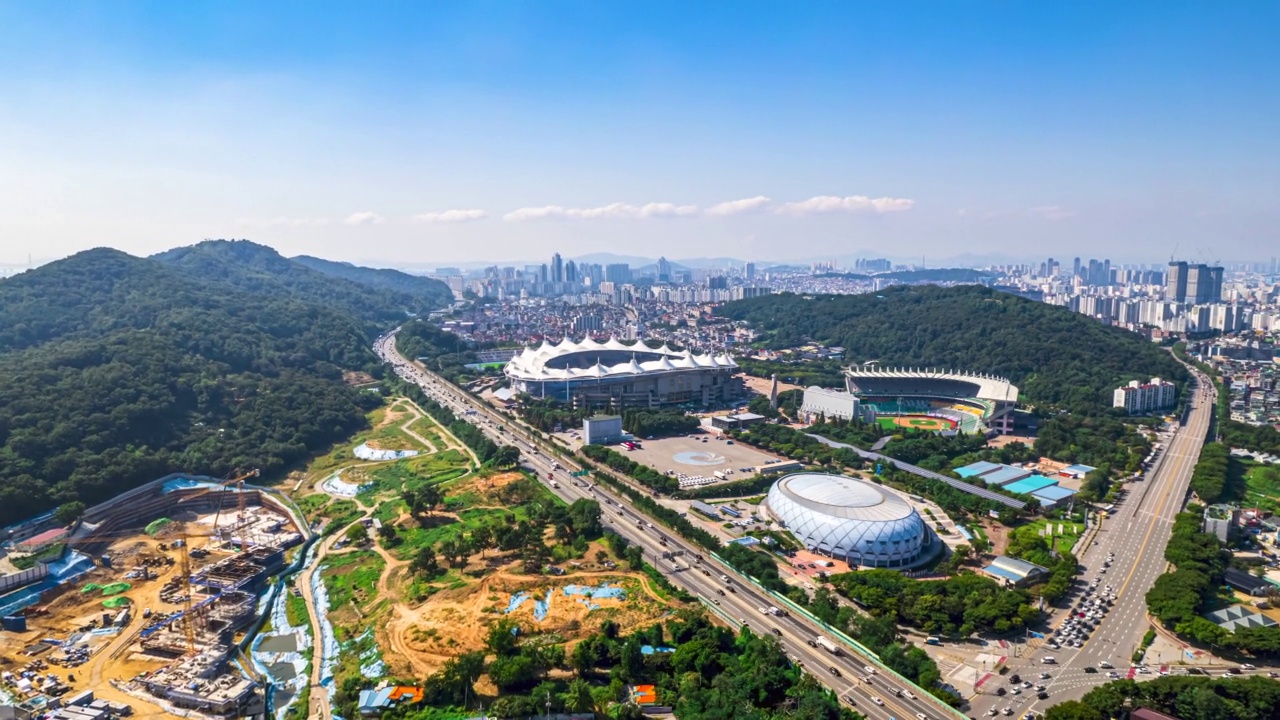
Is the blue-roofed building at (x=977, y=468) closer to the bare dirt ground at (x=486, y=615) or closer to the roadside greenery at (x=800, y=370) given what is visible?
the bare dirt ground at (x=486, y=615)

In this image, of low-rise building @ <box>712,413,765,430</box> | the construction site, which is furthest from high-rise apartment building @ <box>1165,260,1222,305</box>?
the construction site

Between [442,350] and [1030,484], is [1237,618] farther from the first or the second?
[442,350]

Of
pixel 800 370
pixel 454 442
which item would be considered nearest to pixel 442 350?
pixel 454 442

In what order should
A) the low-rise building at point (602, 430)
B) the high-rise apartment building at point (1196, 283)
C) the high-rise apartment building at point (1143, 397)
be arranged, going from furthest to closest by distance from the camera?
the high-rise apartment building at point (1196, 283) → the high-rise apartment building at point (1143, 397) → the low-rise building at point (602, 430)

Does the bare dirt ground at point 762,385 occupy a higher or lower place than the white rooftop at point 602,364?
lower

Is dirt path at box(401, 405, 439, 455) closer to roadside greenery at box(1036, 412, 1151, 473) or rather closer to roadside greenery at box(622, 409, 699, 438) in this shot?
roadside greenery at box(622, 409, 699, 438)

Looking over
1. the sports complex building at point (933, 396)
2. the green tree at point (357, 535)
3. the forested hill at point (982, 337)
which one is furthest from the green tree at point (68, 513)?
the forested hill at point (982, 337)
